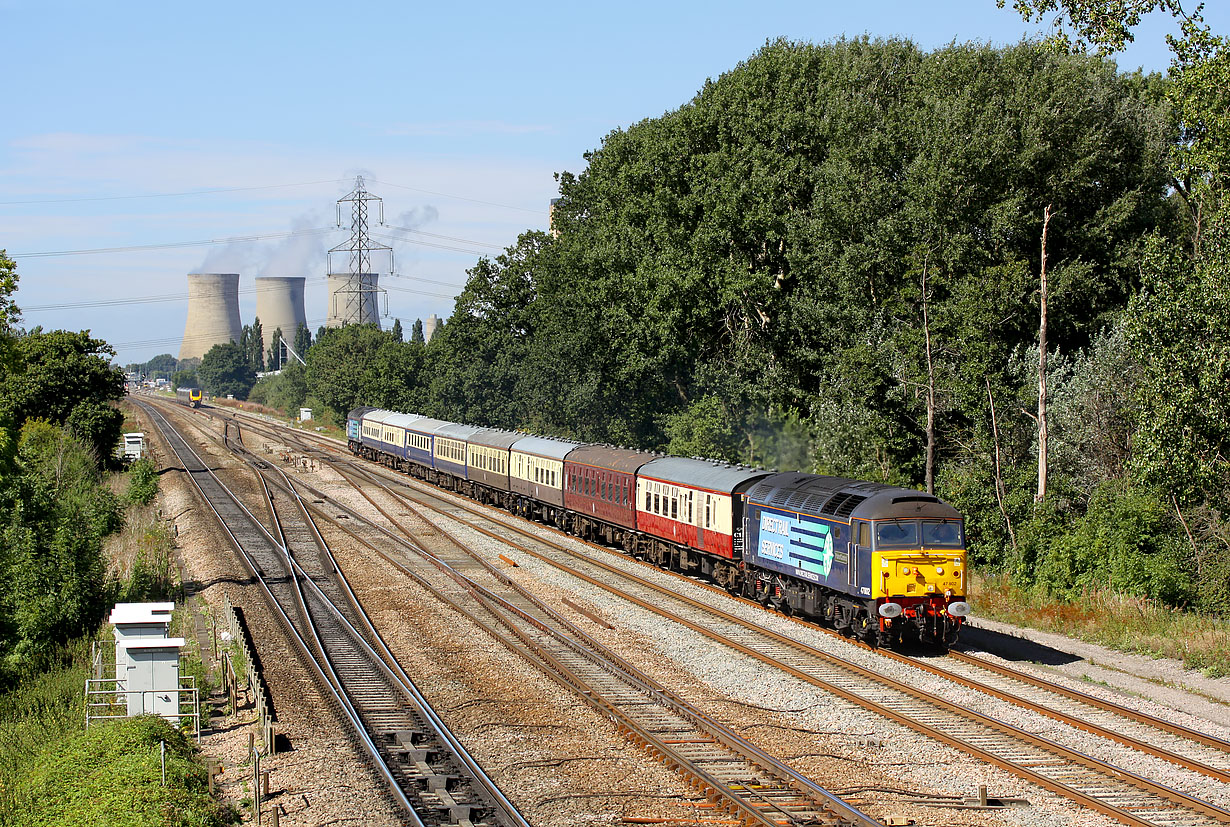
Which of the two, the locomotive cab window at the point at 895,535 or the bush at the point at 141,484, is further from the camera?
the bush at the point at 141,484

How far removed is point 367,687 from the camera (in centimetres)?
2100

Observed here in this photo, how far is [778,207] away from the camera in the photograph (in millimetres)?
48375

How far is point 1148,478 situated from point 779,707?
13865mm

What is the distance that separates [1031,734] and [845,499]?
825 centimetres

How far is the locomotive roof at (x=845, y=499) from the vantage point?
23.5 meters

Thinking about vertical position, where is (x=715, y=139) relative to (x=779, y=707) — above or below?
above

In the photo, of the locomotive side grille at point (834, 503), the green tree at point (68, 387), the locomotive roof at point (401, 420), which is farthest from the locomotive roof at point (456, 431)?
the locomotive side grille at point (834, 503)

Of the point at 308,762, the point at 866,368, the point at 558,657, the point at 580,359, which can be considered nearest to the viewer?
the point at 308,762

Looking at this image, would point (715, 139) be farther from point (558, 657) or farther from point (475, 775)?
point (475, 775)

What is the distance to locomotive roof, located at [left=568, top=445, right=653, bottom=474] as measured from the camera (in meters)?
37.9

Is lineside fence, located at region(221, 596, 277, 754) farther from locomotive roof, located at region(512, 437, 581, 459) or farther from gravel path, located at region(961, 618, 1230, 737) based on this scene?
locomotive roof, located at region(512, 437, 581, 459)

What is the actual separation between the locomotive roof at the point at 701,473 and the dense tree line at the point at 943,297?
234 inches

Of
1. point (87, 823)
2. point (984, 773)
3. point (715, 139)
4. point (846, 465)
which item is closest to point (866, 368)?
point (846, 465)

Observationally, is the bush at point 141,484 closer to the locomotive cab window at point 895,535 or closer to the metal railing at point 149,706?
A: the metal railing at point 149,706
